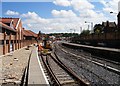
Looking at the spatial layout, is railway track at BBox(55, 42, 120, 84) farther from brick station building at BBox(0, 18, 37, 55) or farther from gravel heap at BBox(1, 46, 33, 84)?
brick station building at BBox(0, 18, 37, 55)

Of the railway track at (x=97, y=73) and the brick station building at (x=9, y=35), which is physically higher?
the brick station building at (x=9, y=35)

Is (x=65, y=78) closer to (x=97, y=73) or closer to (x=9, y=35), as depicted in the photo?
(x=97, y=73)

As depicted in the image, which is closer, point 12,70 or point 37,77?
point 37,77

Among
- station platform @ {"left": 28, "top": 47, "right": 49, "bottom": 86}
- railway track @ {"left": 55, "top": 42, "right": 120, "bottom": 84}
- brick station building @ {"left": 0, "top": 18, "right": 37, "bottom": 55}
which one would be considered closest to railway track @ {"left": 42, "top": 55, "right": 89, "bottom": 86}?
station platform @ {"left": 28, "top": 47, "right": 49, "bottom": 86}

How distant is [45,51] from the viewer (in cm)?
4225

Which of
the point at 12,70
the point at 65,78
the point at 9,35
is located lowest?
the point at 12,70

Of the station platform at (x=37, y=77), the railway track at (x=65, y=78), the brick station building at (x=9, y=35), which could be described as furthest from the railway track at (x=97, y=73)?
the brick station building at (x=9, y=35)

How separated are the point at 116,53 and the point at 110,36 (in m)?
16.0

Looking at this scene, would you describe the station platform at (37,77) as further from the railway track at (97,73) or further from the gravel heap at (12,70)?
the railway track at (97,73)

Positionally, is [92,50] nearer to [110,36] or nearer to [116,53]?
[110,36]

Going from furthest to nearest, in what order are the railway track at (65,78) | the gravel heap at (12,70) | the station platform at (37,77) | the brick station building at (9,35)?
the brick station building at (9,35), the gravel heap at (12,70), the railway track at (65,78), the station platform at (37,77)

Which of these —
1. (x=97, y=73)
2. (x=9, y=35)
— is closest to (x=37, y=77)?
(x=97, y=73)

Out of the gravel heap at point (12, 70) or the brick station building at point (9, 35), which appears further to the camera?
the brick station building at point (9, 35)

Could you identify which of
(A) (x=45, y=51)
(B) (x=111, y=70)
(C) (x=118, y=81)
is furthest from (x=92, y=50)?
(C) (x=118, y=81)
